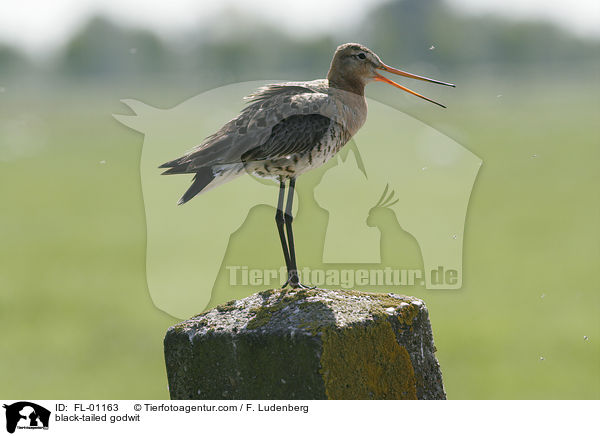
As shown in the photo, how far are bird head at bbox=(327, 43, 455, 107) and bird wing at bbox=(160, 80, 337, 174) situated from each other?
0.21 metres

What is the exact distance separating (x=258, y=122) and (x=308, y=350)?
2356 mm

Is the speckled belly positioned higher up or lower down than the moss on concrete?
higher up

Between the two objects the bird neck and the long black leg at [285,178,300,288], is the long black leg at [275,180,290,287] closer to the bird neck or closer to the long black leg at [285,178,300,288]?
the long black leg at [285,178,300,288]

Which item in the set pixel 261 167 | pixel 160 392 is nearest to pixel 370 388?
pixel 261 167

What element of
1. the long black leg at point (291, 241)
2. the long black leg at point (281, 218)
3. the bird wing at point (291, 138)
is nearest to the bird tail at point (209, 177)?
the bird wing at point (291, 138)

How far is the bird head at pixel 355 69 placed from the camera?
6.60m

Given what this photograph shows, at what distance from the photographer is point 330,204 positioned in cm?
771

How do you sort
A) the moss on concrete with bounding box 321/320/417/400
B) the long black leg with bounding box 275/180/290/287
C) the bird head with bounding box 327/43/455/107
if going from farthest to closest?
the bird head with bounding box 327/43/455/107
the long black leg with bounding box 275/180/290/287
the moss on concrete with bounding box 321/320/417/400

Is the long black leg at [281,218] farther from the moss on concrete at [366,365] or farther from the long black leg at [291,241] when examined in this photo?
the moss on concrete at [366,365]

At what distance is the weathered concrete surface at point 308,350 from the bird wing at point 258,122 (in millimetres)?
1324

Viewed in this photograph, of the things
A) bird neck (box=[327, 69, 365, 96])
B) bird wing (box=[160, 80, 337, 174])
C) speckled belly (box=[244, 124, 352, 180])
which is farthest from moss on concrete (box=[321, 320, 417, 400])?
bird neck (box=[327, 69, 365, 96])

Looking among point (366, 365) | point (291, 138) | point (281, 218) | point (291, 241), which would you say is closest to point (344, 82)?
point (291, 138)

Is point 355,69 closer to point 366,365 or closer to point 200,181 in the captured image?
point 200,181

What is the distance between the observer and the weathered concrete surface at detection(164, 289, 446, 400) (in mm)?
4578
